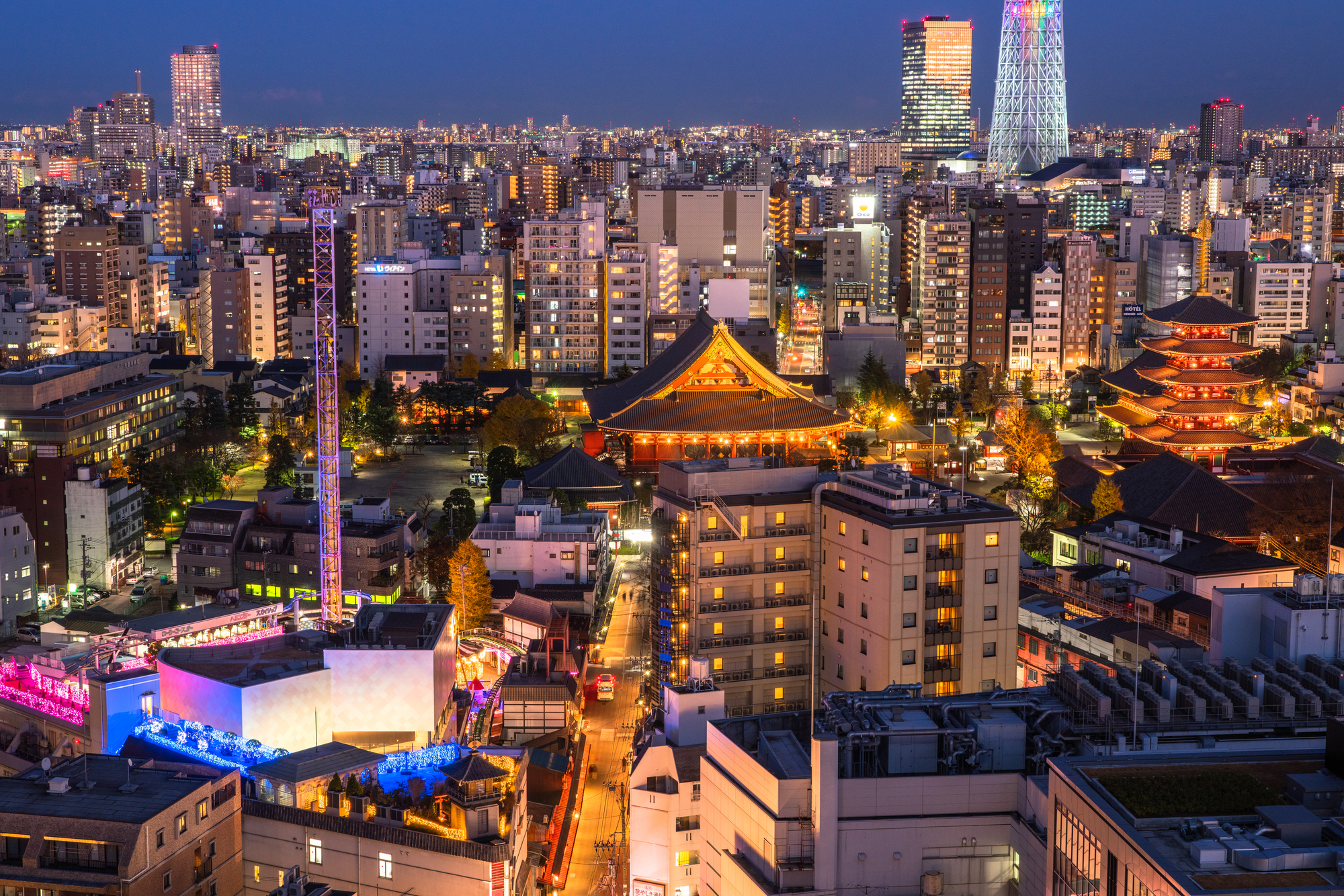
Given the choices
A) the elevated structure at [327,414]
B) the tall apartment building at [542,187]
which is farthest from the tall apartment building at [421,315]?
the tall apartment building at [542,187]

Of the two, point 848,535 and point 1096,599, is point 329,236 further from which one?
point 1096,599

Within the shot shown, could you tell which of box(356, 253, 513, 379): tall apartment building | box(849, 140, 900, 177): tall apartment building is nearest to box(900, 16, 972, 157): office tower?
box(849, 140, 900, 177): tall apartment building

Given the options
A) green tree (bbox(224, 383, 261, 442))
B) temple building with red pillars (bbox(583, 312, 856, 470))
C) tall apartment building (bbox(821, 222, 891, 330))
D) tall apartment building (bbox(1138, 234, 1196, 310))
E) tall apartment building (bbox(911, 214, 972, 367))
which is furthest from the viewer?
tall apartment building (bbox(821, 222, 891, 330))

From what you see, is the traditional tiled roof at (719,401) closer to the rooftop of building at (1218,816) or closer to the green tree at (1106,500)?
the green tree at (1106,500)

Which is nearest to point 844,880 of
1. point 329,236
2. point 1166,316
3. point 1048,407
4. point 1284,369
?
point 329,236

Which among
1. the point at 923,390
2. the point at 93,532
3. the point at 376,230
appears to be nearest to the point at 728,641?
the point at 93,532

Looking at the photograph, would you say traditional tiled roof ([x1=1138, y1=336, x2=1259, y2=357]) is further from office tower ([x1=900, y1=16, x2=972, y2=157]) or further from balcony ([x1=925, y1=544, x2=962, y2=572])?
office tower ([x1=900, y1=16, x2=972, y2=157])
